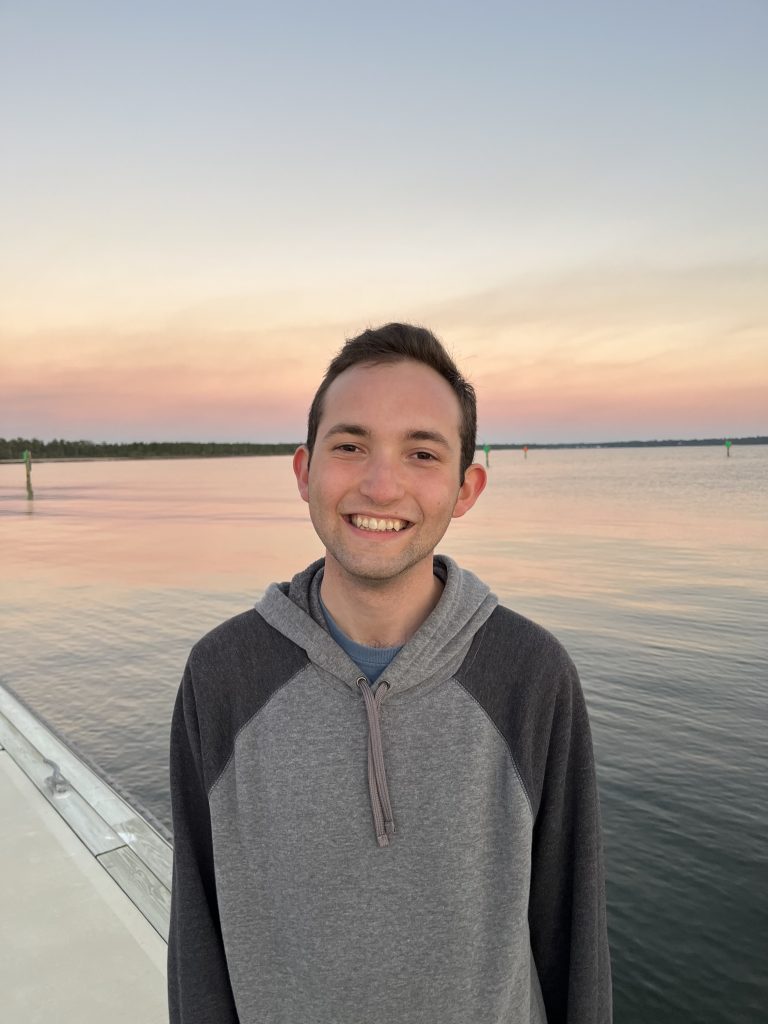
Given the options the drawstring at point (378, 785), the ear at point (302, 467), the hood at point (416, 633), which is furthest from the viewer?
the ear at point (302, 467)

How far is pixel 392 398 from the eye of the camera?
1770mm

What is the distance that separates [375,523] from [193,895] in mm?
1058

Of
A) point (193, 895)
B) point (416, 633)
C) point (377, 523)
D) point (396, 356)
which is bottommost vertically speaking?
point (193, 895)

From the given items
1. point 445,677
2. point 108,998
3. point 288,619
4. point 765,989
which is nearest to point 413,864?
point 445,677

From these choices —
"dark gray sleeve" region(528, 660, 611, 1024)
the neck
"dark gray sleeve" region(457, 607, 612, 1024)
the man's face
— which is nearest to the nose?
the man's face

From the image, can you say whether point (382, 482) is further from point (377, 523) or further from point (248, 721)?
point (248, 721)

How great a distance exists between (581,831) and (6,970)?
9.12 ft

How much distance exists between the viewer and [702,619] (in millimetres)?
13453

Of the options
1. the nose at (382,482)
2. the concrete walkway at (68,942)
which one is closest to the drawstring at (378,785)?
the nose at (382,482)

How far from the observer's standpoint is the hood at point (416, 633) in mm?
1719

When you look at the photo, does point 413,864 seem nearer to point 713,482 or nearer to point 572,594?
point 572,594

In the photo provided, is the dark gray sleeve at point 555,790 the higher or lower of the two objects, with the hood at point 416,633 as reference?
lower

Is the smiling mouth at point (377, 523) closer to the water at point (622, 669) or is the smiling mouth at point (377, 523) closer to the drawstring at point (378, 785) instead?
the drawstring at point (378, 785)

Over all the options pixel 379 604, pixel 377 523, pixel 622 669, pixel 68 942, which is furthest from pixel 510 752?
pixel 622 669
